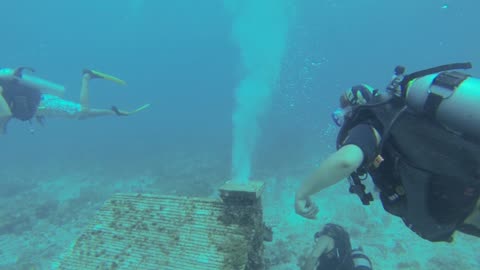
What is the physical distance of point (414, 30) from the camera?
97812 mm

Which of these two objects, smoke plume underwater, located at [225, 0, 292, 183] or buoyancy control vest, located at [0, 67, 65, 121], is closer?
buoyancy control vest, located at [0, 67, 65, 121]

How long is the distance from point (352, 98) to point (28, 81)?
6842 millimetres

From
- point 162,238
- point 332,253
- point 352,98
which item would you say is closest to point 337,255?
point 332,253

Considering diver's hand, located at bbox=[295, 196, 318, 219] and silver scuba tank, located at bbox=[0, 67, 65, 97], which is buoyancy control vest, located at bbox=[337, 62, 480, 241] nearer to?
diver's hand, located at bbox=[295, 196, 318, 219]

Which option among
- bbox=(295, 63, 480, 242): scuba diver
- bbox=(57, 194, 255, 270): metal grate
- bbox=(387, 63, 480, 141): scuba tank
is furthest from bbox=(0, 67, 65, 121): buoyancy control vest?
bbox=(387, 63, 480, 141): scuba tank

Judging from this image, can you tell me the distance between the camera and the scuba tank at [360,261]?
4.87 m

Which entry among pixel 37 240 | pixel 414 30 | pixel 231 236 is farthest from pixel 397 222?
pixel 414 30

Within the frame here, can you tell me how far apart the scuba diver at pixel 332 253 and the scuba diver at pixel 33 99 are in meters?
6.08

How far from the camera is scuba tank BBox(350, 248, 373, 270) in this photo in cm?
487

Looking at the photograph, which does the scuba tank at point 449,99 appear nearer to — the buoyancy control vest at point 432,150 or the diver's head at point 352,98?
the buoyancy control vest at point 432,150

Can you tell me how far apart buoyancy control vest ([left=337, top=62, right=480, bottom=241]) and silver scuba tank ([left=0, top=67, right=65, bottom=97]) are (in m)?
6.96

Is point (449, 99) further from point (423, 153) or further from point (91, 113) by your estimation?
point (91, 113)

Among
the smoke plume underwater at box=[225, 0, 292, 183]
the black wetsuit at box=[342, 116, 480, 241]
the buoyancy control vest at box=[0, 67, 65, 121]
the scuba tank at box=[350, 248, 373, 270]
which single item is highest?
the smoke plume underwater at box=[225, 0, 292, 183]

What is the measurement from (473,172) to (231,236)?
101 inches
